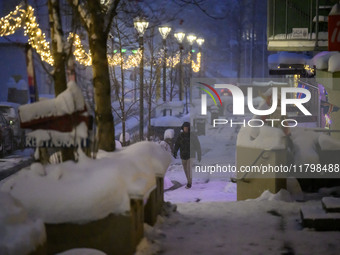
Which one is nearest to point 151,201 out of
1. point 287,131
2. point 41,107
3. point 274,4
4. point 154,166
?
point 154,166

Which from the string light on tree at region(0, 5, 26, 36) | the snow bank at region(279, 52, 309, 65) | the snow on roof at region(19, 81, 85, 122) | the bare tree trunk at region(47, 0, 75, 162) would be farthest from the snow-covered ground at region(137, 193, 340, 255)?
the snow bank at region(279, 52, 309, 65)

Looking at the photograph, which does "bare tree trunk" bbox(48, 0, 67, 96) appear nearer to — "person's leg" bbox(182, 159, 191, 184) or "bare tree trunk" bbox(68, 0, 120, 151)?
"bare tree trunk" bbox(68, 0, 120, 151)

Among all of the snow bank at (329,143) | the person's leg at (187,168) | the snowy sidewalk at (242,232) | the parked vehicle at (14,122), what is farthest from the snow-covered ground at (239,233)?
the parked vehicle at (14,122)

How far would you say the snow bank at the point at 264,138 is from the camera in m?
12.0

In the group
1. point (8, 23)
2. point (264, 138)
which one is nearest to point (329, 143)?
point (264, 138)

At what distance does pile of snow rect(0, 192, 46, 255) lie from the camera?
4.65 m

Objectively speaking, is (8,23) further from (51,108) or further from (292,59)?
(292,59)

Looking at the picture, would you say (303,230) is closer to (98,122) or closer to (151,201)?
(151,201)

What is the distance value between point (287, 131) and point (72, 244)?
7.91 m

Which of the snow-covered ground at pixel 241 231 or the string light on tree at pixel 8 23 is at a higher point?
the string light on tree at pixel 8 23

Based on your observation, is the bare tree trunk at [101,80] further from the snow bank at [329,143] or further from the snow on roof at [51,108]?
the snow bank at [329,143]

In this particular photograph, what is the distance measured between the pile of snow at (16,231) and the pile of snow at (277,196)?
7016 millimetres

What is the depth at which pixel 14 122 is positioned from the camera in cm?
2394

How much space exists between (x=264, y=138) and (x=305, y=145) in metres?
1.12
